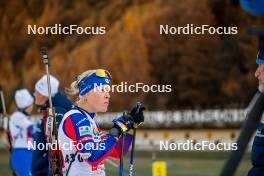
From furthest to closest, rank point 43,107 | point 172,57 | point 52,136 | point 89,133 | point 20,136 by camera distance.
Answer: point 172,57 < point 20,136 < point 43,107 < point 52,136 < point 89,133

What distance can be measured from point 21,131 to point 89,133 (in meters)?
6.67

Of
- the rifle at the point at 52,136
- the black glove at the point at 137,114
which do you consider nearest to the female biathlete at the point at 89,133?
the black glove at the point at 137,114

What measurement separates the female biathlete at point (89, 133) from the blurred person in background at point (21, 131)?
5961 millimetres

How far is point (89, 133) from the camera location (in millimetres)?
5020

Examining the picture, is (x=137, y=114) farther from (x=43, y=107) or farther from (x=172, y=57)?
(x=172, y=57)

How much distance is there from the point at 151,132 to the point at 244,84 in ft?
18.9

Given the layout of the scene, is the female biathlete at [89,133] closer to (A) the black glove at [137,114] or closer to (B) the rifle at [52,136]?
(A) the black glove at [137,114]

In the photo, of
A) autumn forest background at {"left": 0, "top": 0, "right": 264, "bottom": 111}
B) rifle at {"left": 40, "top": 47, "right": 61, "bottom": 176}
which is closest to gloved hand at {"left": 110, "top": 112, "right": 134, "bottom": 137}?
rifle at {"left": 40, "top": 47, "right": 61, "bottom": 176}

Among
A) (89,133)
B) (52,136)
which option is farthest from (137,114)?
(52,136)

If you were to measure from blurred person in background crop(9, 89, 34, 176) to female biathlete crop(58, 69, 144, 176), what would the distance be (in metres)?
5.96

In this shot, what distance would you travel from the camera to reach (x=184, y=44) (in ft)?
105

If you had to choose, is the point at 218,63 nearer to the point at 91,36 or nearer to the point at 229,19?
the point at 229,19

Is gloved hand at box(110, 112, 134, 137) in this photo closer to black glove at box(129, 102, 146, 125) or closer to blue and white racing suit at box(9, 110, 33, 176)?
black glove at box(129, 102, 146, 125)

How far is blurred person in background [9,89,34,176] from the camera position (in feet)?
→ 36.8
